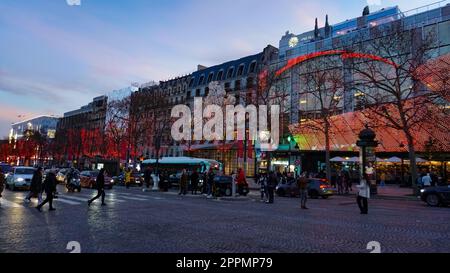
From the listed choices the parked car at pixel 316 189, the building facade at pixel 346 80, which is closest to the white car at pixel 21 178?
the parked car at pixel 316 189

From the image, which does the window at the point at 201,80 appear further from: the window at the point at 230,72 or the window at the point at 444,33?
the window at the point at 444,33

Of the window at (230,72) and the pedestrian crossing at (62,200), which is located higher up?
the window at (230,72)

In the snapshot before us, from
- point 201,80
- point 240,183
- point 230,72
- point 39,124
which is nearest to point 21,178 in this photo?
point 240,183

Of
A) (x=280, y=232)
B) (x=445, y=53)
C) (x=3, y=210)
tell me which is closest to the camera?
(x=280, y=232)

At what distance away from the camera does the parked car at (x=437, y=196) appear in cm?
1777

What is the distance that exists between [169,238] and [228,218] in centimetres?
417

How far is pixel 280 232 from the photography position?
9180 mm

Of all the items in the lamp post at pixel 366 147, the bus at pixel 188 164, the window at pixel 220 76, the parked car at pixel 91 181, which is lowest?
the parked car at pixel 91 181

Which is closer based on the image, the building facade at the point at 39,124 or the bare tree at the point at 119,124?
the bare tree at the point at 119,124

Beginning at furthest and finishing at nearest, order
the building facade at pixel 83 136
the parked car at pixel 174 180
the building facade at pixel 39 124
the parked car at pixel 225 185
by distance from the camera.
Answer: the building facade at pixel 39 124 < the building facade at pixel 83 136 < the parked car at pixel 174 180 < the parked car at pixel 225 185

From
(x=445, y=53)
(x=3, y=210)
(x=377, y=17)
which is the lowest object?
(x=3, y=210)

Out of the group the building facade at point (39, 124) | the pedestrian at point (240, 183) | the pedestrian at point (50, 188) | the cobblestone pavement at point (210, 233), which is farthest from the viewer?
the building facade at point (39, 124)
